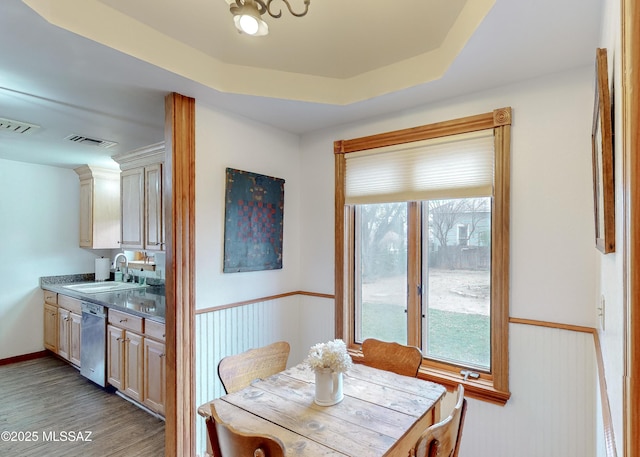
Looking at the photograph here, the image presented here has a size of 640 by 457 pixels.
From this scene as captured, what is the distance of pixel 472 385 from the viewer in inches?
83.6

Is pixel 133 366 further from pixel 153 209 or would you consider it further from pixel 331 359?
pixel 331 359

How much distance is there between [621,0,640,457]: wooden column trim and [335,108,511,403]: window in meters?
1.62

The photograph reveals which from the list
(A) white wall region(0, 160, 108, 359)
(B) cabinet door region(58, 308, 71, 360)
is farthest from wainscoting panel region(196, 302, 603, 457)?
(A) white wall region(0, 160, 108, 359)

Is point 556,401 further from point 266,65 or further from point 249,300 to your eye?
point 266,65

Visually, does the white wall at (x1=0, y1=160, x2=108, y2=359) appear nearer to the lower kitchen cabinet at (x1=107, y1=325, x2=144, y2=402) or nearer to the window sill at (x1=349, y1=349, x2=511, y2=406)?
the lower kitchen cabinet at (x1=107, y1=325, x2=144, y2=402)

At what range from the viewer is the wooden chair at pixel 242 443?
103 centimetres

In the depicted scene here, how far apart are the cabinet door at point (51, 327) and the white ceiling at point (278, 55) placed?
2570mm

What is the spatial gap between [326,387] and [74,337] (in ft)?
11.8

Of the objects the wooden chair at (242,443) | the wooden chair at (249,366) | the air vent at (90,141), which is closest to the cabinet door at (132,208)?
the air vent at (90,141)

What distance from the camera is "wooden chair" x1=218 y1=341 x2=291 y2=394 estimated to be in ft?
5.89

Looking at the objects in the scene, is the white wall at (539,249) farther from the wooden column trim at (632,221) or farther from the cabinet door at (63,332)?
the cabinet door at (63,332)

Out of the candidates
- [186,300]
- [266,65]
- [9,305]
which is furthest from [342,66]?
[9,305]

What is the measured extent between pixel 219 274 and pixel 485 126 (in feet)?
7.08

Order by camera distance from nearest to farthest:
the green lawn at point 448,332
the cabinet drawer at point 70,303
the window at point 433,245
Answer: the window at point 433,245 < the green lawn at point 448,332 < the cabinet drawer at point 70,303
